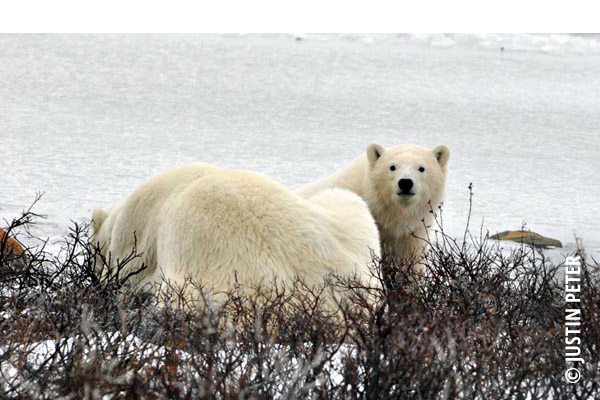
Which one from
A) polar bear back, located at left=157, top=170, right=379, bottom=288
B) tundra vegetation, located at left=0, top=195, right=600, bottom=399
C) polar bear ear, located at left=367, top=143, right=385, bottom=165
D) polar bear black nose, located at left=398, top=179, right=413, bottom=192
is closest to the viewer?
tundra vegetation, located at left=0, top=195, right=600, bottom=399

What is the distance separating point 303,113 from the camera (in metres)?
16.9

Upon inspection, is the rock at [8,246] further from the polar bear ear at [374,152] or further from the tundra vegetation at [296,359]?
the polar bear ear at [374,152]

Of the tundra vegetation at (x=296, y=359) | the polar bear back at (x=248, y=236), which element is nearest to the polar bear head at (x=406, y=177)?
the polar bear back at (x=248, y=236)

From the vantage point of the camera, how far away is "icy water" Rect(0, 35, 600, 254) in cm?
891

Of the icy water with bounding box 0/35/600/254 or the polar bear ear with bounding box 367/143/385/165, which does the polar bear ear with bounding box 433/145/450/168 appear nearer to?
the polar bear ear with bounding box 367/143/385/165

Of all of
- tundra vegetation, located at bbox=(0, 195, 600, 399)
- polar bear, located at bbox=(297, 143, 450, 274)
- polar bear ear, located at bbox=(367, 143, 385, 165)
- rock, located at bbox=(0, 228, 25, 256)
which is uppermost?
polar bear ear, located at bbox=(367, 143, 385, 165)

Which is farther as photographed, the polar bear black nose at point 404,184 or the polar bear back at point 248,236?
the polar bear black nose at point 404,184

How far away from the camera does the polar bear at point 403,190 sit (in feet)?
14.8

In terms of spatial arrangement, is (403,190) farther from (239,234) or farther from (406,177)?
(239,234)

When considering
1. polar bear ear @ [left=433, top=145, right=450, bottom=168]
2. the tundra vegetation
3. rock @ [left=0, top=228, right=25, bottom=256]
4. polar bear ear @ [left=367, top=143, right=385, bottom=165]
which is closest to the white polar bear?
the tundra vegetation

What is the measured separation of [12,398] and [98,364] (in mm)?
234

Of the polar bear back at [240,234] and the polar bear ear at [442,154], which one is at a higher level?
the polar bear ear at [442,154]

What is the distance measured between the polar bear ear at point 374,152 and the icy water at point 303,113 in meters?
2.49

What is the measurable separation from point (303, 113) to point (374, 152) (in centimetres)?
1238
